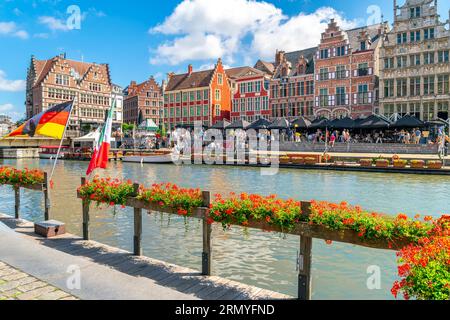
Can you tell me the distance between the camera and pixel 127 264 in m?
7.91

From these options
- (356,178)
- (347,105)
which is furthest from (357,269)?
(347,105)

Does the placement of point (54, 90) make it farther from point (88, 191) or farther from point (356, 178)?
point (88, 191)

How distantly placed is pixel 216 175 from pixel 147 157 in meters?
15.4

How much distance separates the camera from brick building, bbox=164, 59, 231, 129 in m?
72.2

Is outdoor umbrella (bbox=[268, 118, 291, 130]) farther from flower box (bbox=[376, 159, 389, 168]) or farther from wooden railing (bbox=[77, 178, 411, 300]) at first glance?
wooden railing (bbox=[77, 178, 411, 300])

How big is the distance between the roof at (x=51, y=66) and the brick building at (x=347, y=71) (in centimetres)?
5200

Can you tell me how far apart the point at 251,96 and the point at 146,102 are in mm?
35967

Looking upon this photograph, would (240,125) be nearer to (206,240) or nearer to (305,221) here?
(206,240)

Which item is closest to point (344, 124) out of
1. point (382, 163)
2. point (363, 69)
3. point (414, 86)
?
point (382, 163)

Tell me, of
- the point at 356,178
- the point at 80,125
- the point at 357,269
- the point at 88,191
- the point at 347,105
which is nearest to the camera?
the point at 357,269

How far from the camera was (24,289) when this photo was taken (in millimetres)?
6051

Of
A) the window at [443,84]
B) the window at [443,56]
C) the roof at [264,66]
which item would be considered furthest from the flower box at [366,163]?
the roof at [264,66]

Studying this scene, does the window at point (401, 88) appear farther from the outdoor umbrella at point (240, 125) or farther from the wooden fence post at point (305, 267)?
the wooden fence post at point (305, 267)
